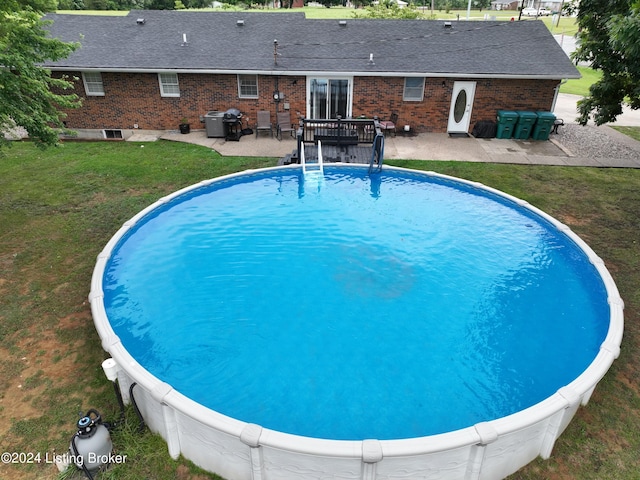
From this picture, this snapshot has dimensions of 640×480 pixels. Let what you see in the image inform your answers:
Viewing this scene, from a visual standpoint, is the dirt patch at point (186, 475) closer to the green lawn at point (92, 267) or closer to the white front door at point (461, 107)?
the green lawn at point (92, 267)

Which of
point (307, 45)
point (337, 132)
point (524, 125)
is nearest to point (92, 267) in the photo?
point (337, 132)

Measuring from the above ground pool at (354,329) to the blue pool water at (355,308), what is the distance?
38mm

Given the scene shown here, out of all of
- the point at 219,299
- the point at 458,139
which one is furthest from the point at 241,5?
the point at 219,299

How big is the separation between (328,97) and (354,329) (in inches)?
564

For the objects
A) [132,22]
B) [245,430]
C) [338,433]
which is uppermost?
[132,22]

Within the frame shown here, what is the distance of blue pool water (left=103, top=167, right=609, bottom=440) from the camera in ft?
23.9

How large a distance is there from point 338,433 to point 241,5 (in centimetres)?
7817

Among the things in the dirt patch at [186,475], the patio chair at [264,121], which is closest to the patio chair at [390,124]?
the patio chair at [264,121]

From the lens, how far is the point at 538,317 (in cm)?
919

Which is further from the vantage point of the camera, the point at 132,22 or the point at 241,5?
the point at 241,5

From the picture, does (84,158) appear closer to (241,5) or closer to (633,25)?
(633,25)

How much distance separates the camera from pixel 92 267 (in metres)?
10.7

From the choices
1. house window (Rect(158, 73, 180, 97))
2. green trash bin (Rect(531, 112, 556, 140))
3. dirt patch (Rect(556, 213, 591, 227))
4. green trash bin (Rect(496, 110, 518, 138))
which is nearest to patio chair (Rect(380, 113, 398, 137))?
green trash bin (Rect(496, 110, 518, 138))

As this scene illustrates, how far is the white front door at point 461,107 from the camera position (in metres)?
20.2
